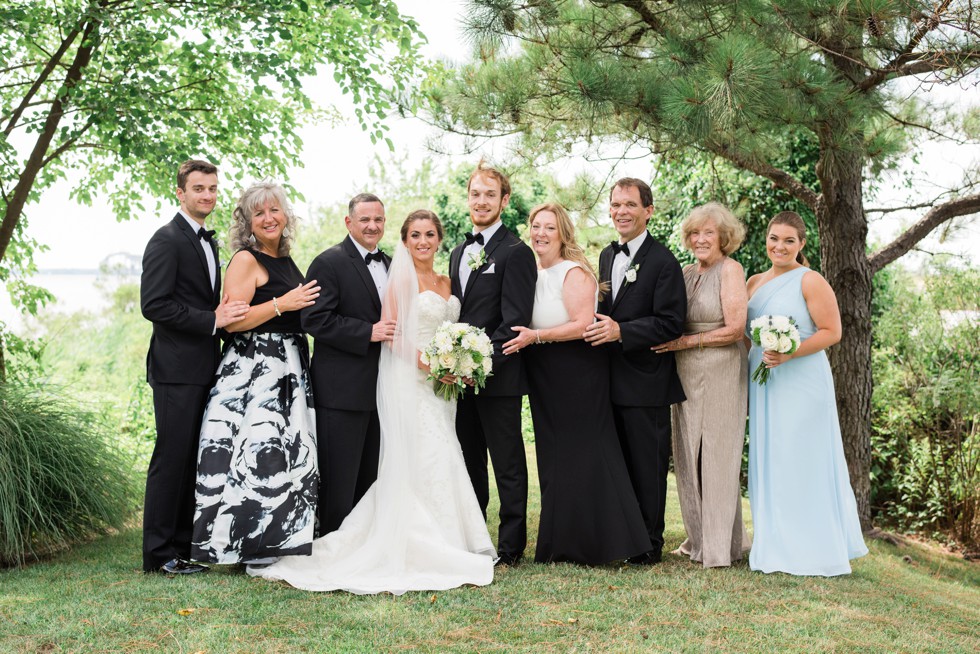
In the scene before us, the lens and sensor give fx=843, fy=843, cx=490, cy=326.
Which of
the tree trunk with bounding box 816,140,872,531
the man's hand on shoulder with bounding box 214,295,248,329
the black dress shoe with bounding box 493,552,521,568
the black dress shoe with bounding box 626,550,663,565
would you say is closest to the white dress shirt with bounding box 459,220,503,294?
the man's hand on shoulder with bounding box 214,295,248,329

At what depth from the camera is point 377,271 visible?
4.96 metres

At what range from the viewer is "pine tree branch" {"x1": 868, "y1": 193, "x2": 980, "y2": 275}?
23.4ft

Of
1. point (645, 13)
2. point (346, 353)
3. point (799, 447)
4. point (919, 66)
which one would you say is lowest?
Answer: point (799, 447)

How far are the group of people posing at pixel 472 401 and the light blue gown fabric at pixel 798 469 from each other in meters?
0.01

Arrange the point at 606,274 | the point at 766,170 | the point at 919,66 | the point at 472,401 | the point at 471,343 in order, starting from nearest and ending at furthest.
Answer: the point at 471,343 → the point at 472,401 → the point at 606,274 → the point at 919,66 → the point at 766,170

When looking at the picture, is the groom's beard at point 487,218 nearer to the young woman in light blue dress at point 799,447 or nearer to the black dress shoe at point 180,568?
the young woman in light blue dress at point 799,447

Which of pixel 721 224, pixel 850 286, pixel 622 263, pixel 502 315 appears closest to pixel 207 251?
pixel 502 315

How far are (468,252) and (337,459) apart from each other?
143 cm

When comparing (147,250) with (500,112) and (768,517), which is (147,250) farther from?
(768,517)

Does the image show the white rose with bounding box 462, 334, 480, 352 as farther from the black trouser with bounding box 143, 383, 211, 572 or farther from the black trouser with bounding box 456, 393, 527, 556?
the black trouser with bounding box 143, 383, 211, 572

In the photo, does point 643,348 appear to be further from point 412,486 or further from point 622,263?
point 412,486

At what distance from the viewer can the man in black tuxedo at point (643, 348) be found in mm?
4961

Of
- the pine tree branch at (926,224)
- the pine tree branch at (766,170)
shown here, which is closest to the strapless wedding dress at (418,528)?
the pine tree branch at (766,170)

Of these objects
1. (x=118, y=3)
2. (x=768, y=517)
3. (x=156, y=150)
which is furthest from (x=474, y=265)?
(x=118, y=3)
